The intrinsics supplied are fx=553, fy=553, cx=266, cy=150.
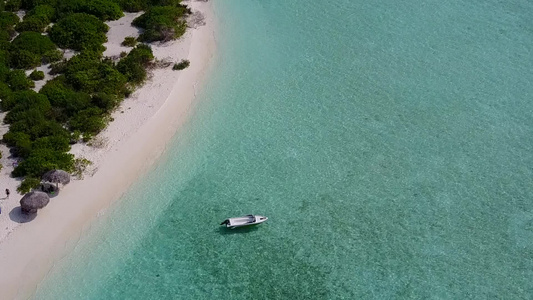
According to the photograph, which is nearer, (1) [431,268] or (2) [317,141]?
(1) [431,268]

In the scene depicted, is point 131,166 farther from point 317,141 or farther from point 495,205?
point 495,205

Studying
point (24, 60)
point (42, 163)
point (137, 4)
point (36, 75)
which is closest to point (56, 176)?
point (42, 163)

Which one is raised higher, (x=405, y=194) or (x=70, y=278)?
(x=405, y=194)

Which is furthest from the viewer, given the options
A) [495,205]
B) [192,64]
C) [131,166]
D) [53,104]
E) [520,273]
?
[192,64]

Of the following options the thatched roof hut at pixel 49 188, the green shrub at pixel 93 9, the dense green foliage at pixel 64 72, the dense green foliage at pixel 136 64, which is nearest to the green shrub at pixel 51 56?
the dense green foliage at pixel 64 72

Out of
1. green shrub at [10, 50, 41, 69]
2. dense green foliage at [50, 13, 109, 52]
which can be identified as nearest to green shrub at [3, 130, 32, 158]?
green shrub at [10, 50, 41, 69]

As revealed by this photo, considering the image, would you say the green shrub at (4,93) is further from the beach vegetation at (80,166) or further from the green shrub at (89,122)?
the beach vegetation at (80,166)

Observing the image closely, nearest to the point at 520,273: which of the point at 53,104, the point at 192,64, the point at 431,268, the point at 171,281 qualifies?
the point at 431,268
